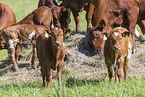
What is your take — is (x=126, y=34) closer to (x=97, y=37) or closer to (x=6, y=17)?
(x=97, y=37)

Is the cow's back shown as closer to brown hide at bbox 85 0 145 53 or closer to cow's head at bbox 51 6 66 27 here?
cow's head at bbox 51 6 66 27

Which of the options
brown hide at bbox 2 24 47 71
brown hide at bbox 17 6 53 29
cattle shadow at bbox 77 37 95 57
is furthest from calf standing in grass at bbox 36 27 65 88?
brown hide at bbox 17 6 53 29

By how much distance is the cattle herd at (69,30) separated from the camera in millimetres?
4872

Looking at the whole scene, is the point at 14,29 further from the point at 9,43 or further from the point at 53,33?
the point at 53,33

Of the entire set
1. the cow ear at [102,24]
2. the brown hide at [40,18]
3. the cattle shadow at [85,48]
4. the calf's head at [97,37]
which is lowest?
the cattle shadow at [85,48]

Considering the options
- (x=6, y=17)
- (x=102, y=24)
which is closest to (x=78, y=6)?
(x=6, y=17)

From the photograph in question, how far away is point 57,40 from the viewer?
453cm

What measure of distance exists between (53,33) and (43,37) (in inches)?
28.8

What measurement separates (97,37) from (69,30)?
6.63 feet

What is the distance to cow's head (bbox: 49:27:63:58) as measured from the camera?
4520 mm

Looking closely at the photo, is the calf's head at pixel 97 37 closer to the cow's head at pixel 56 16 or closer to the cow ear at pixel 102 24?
the cow ear at pixel 102 24

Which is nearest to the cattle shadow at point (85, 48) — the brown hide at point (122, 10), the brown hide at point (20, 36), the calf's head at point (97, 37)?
the calf's head at point (97, 37)

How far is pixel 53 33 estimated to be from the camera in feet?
15.1

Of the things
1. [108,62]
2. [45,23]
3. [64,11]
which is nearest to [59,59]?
[108,62]
